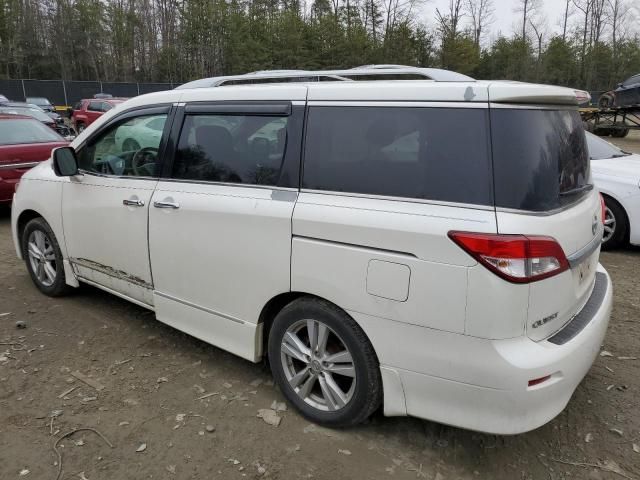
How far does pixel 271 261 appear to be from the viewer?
2830mm

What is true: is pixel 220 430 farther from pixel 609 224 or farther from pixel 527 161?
pixel 609 224

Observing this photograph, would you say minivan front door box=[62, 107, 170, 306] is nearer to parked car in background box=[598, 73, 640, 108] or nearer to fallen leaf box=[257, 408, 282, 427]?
fallen leaf box=[257, 408, 282, 427]

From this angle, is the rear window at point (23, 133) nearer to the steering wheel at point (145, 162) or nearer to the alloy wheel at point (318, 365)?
the steering wheel at point (145, 162)

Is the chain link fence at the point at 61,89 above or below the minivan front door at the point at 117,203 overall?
above

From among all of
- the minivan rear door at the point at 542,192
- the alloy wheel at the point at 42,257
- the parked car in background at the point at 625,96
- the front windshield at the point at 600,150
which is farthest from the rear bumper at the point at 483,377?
the parked car in background at the point at 625,96

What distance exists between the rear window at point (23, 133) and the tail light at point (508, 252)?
811 centimetres

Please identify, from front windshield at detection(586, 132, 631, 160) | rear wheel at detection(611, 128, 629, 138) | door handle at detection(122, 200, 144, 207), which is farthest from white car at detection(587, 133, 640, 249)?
rear wheel at detection(611, 128, 629, 138)

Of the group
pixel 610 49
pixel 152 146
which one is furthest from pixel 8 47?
pixel 610 49

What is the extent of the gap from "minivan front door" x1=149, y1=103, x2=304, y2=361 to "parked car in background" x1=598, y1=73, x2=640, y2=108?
69.2 ft

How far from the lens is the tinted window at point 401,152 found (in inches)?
90.0

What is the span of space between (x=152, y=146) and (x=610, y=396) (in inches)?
133

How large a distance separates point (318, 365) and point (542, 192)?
1.43m

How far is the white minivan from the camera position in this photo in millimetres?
2236

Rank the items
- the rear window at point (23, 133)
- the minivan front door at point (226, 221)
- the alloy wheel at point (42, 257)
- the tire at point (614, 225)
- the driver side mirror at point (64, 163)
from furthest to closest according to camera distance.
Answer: the rear window at point (23, 133)
the tire at point (614, 225)
the alloy wheel at point (42, 257)
the driver side mirror at point (64, 163)
the minivan front door at point (226, 221)
